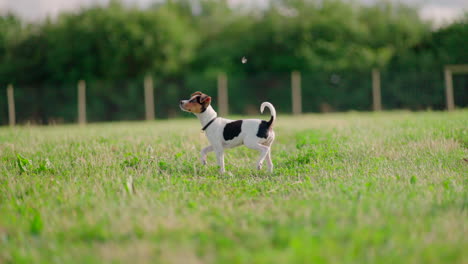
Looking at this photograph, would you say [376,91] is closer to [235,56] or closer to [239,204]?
[235,56]

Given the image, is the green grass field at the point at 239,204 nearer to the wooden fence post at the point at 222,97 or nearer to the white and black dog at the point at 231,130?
the white and black dog at the point at 231,130

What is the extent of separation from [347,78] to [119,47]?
49.8 ft

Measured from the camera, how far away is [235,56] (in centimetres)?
2850

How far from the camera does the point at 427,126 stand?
8555 mm

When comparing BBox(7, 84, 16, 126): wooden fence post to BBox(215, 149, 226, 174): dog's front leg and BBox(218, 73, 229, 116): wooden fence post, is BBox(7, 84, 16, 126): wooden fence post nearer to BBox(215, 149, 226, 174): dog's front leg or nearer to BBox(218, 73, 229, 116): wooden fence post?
BBox(218, 73, 229, 116): wooden fence post

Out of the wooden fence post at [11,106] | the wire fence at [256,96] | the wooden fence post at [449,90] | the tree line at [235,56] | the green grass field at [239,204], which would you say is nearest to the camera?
the green grass field at [239,204]

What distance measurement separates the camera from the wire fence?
1823 cm

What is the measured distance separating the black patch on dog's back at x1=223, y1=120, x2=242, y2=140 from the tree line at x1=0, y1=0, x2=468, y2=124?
14.8 meters

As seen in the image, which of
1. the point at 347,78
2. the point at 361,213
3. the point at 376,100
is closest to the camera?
the point at 361,213

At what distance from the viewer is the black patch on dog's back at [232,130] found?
5594 millimetres

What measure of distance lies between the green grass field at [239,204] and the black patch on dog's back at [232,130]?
0.52 metres

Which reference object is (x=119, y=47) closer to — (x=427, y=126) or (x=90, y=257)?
(x=427, y=126)

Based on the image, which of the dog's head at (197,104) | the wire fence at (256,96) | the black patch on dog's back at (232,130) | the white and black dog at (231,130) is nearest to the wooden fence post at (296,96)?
the wire fence at (256,96)

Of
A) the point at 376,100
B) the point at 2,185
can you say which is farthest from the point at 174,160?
the point at 376,100
